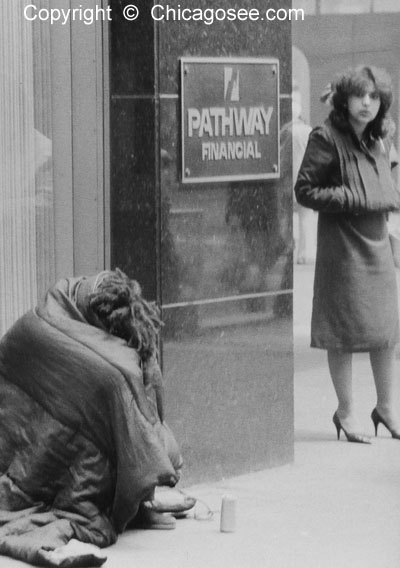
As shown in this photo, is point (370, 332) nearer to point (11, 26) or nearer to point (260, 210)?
point (260, 210)

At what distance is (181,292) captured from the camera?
7.33m

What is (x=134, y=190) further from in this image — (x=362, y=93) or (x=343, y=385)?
(x=343, y=385)

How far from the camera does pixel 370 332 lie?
832 cm

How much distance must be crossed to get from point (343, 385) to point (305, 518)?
1.54m

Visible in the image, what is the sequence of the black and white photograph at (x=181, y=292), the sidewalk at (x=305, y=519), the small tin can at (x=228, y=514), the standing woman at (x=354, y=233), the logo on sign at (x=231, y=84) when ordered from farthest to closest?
the standing woman at (x=354, y=233) → the logo on sign at (x=231, y=84) → the small tin can at (x=228, y=514) → the black and white photograph at (x=181, y=292) → the sidewalk at (x=305, y=519)

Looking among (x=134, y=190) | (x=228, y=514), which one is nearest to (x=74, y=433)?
(x=228, y=514)

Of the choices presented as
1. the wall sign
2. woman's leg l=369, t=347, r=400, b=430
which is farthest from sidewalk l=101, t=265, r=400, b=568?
the wall sign

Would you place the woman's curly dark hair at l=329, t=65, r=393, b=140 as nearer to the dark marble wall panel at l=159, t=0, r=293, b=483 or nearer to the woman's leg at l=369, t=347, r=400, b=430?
the dark marble wall panel at l=159, t=0, r=293, b=483

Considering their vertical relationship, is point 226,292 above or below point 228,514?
above

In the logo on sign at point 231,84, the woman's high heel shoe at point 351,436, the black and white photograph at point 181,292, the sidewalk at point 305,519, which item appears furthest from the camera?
the woman's high heel shoe at point 351,436

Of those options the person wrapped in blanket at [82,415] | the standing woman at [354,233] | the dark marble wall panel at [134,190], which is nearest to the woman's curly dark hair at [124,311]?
the person wrapped in blanket at [82,415]

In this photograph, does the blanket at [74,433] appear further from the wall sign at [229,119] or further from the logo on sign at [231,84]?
the logo on sign at [231,84]

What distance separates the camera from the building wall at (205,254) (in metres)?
7.23

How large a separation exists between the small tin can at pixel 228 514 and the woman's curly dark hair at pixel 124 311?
611mm
